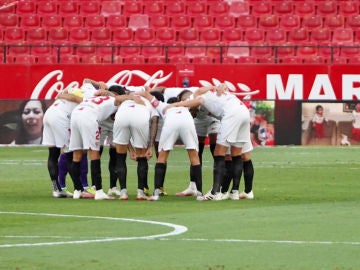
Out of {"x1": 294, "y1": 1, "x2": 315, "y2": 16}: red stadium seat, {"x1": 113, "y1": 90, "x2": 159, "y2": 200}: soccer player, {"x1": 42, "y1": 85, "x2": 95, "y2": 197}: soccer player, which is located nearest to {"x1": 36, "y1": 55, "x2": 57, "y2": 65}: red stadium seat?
{"x1": 294, "y1": 1, "x2": 315, "y2": 16}: red stadium seat

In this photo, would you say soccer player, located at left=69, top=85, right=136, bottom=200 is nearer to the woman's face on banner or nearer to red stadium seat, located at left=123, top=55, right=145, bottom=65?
the woman's face on banner

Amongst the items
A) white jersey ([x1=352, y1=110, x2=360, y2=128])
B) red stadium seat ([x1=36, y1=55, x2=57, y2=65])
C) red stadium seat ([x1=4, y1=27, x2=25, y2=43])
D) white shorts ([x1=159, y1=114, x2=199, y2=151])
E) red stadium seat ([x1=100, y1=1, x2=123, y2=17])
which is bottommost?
white jersey ([x1=352, y1=110, x2=360, y2=128])

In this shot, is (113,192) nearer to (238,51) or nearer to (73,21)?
(238,51)

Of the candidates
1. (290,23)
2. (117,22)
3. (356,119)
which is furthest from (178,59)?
(356,119)

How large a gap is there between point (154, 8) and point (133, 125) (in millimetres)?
22386

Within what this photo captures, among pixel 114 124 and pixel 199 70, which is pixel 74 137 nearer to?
pixel 114 124

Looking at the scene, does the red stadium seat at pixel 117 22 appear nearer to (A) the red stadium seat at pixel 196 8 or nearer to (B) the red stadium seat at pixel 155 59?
(A) the red stadium seat at pixel 196 8

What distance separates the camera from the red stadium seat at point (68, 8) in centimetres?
4156

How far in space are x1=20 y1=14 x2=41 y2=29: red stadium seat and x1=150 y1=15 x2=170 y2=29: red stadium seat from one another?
12.2ft

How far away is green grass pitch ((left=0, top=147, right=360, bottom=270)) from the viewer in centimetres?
1127

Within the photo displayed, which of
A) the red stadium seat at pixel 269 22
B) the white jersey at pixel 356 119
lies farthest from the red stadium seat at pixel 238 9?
the white jersey at pixel 356 119

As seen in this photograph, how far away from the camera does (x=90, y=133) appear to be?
1941 cm

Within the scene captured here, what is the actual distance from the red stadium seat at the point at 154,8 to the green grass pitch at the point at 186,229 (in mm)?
17791

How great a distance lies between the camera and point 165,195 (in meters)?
20.1
